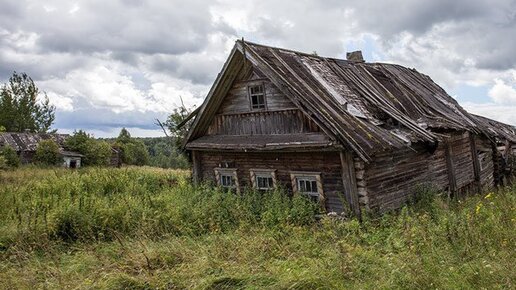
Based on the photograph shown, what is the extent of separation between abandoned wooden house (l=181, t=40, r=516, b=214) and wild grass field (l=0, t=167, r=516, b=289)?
915 mm

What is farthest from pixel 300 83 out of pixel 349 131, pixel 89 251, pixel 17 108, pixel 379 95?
pixel 17 108

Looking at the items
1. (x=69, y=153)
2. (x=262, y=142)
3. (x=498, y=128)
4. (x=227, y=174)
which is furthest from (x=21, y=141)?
(x=498, y=128)

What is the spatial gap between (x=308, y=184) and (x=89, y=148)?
35.4 m

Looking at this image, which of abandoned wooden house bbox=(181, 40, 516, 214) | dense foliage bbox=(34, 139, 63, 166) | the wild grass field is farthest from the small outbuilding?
the wild grass field

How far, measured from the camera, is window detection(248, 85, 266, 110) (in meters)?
11.3

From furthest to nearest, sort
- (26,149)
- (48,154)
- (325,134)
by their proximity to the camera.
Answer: (26,149), (48,154), (325,134)

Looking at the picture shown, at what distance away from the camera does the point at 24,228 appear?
745 centimetres

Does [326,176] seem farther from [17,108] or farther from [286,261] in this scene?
[17,108]

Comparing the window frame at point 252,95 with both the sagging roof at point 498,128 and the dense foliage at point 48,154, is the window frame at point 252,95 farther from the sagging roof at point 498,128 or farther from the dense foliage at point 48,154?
the dense foliage at point 48,154

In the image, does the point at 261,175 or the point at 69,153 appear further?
the point at 69,153

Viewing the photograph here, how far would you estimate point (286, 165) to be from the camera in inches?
425

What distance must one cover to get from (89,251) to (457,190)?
11.6 meters

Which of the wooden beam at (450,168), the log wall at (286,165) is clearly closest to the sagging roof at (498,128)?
the wooden beam at (450,168)

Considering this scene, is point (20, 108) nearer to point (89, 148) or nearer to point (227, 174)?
point (89, 148)
